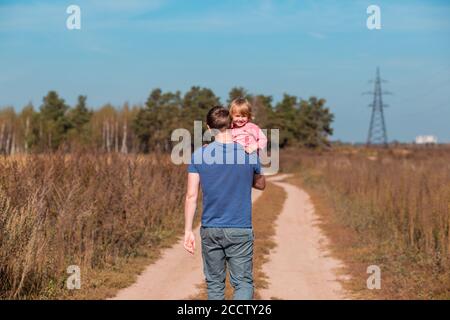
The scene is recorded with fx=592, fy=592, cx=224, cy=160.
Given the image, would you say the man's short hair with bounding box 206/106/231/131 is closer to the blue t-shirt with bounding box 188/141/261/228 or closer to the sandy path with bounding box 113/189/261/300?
the blue t-shirt with bounding box 188/141/261/228

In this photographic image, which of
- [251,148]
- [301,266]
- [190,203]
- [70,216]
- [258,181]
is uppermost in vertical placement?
[251,148]

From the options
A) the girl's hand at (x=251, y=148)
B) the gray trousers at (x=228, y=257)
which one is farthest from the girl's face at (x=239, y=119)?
the gray trousers at (x=228, y=257)

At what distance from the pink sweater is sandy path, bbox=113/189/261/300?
3.87m

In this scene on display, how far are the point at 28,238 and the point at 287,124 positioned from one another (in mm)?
67241

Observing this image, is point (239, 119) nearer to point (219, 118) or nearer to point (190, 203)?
point (219, 118)

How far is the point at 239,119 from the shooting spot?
453 centimetres

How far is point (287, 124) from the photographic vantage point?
73.4m

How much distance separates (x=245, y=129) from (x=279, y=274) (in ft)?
18.0

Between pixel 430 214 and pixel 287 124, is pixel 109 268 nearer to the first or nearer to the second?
pixel 430 214

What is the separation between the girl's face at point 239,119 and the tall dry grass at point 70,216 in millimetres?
3522

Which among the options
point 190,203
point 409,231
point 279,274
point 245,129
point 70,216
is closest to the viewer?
point 245,129

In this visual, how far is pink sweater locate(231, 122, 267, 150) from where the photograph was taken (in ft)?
14.9

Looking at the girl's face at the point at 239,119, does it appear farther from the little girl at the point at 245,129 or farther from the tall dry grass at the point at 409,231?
the tall dry grass at the point at 409,231

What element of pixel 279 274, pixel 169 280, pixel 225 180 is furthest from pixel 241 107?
pixel 279 274
